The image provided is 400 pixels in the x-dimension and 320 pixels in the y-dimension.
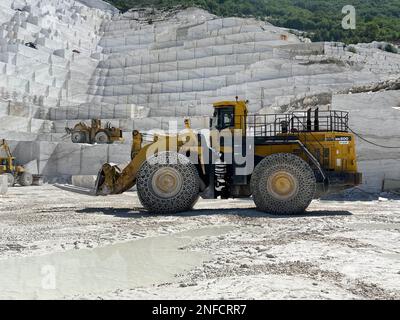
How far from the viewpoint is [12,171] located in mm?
19359

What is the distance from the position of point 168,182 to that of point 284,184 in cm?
260

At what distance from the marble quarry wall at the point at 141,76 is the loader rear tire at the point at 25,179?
1.52m

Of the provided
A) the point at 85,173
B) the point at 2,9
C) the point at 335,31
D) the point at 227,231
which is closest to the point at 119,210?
the point at 227,231

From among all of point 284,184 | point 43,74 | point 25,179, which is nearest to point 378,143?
point 284,184

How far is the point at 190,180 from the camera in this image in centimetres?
943

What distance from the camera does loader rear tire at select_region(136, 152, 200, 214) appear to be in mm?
9438

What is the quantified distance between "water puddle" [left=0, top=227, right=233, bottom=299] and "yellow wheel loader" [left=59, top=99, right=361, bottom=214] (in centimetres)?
335

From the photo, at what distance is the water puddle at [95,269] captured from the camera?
3947 mm

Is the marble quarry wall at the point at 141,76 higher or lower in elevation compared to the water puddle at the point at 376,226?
higher

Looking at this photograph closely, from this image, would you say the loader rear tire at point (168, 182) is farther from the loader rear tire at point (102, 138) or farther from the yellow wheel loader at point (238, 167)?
the loader rear tire at point (102, 138)

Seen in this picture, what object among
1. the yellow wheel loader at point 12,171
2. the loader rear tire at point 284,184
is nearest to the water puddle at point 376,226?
the loader rear tire at point 284,184

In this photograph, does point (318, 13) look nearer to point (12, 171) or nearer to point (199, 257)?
point (12, 171)

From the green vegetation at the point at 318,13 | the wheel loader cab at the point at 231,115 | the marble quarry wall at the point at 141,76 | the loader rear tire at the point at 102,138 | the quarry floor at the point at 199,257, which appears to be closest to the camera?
the quarry floor at the point at 199,257

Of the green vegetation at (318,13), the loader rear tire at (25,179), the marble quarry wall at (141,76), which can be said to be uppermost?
the green vegetation at (318,13)
